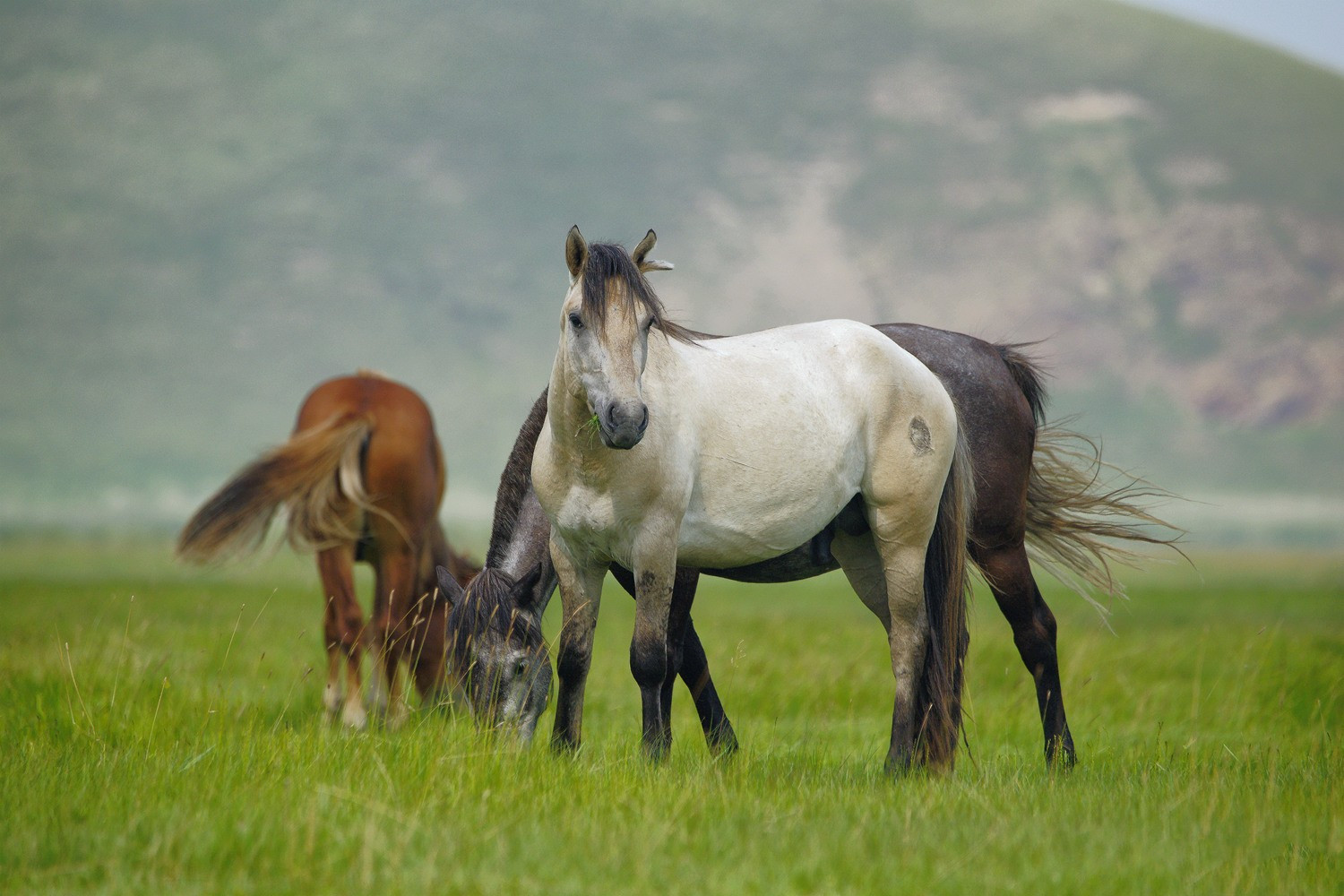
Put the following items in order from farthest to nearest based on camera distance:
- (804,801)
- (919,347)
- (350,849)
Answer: (919,347) → (804,801) → (350,849)

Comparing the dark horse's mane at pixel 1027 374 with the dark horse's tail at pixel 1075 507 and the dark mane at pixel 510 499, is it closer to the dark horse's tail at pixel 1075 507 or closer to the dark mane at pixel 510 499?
the dark horse's tail at pixel 1075 507

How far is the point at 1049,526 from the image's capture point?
7266 millimetres

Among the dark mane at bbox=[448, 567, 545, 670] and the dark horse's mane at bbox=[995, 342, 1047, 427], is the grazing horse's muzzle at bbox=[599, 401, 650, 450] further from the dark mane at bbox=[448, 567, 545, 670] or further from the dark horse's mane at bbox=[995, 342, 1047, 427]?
the dark horse's mane at bbox=[995, 342, 1047, 427]

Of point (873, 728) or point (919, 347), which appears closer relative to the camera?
point (919, 347)

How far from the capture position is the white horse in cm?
477

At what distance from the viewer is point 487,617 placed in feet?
18.9

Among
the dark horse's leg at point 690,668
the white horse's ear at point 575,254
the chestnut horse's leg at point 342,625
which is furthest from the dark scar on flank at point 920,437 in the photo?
the chestnut horse's leg at point 342,625

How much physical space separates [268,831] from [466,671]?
6.49 ft

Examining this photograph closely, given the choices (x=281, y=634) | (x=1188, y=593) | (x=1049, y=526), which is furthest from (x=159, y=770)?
(x=1188, y=593)

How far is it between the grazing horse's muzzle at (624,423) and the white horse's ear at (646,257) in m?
0.72

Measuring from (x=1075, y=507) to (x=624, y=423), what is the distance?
398 centimetres

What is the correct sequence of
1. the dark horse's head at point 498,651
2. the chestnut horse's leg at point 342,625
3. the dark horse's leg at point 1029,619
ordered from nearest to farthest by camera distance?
the dark horse's head at point 498,651 < the dark horse's leg at point 1029,619 < the chestnut horse's leg at point 342,625

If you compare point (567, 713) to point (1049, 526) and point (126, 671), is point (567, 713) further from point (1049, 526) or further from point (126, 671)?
point (126, 671)

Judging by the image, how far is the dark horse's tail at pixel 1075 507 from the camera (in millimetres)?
7145
